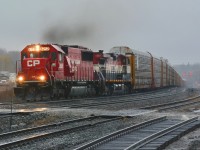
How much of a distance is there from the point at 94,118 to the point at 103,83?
18.6m

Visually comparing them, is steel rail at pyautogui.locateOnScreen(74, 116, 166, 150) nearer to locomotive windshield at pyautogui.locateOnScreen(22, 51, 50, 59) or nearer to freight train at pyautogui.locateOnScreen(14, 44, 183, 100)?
freight train at pyautogui.locateOnScreen(14, 44, 183, 100)

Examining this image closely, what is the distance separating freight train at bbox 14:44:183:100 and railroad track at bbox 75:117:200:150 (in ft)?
46.5

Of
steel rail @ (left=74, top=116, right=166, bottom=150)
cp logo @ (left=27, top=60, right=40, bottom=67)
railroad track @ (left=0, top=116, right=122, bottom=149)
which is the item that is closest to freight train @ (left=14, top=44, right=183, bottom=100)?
cp logo @ (left=27, top=60, right=40, bottom=67)

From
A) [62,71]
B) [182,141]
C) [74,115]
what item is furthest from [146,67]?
[182,141]

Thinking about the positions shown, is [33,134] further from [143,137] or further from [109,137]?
[143,137]

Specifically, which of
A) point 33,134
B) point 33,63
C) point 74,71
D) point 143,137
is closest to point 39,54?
point 33,63

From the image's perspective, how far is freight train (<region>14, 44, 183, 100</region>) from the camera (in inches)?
Answer: 1050

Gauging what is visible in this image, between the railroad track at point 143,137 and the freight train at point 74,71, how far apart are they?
14170 mm

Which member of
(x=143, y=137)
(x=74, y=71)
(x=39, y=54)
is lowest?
(x=143, y=137)

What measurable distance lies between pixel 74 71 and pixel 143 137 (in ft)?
63.5

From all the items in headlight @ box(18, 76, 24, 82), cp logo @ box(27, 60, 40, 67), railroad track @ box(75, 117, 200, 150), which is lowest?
railroad track @ box(75, 117, 200, 150)

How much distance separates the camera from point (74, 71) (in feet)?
96.7

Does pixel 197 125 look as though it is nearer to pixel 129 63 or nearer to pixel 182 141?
pixel 182 141

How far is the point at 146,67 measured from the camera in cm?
4319
